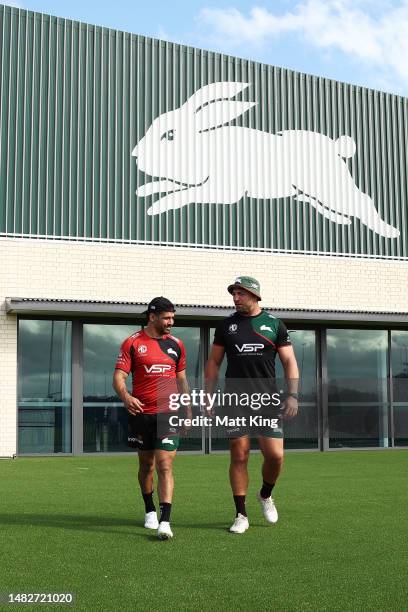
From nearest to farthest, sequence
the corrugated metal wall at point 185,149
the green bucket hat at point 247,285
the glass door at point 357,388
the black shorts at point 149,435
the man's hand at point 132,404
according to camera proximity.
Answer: the man's hand at point 132,404, the black shorts at point 149,435, the green bucket hat at point 247,285, the corrugated metal wall at point 185,149, the glass door at point 357,388

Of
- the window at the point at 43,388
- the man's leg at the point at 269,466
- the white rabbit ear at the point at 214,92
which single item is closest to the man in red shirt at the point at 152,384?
the man's leg at the point at 269,466

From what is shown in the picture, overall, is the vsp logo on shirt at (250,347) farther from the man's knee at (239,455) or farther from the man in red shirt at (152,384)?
the man's knee at (239,455)

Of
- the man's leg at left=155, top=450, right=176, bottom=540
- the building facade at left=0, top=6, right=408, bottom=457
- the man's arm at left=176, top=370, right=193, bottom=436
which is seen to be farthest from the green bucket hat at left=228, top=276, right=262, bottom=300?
the building facade at left=0, top=6, right=408, bottom=457

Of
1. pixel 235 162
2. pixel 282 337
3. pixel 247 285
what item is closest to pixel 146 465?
pixel 282 337

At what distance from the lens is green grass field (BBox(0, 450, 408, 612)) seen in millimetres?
4992

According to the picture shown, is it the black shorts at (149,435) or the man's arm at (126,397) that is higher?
the man's arm at (126,397)

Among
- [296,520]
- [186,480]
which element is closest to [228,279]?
[186,480]

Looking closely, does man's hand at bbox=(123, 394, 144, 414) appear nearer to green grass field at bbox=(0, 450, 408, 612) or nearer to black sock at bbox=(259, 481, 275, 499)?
green grass field at bbox=(0, 450, 408, 612)

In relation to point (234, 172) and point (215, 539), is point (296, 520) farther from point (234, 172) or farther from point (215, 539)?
point (234, 172)

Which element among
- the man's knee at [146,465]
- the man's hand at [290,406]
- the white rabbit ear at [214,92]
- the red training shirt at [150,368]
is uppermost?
the white rabbit ear at [214,92]

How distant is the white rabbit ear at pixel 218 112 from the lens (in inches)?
792

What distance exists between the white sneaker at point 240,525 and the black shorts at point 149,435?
74 centimetres

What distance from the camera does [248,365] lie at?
7.40 m

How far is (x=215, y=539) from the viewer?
6.94 meters
